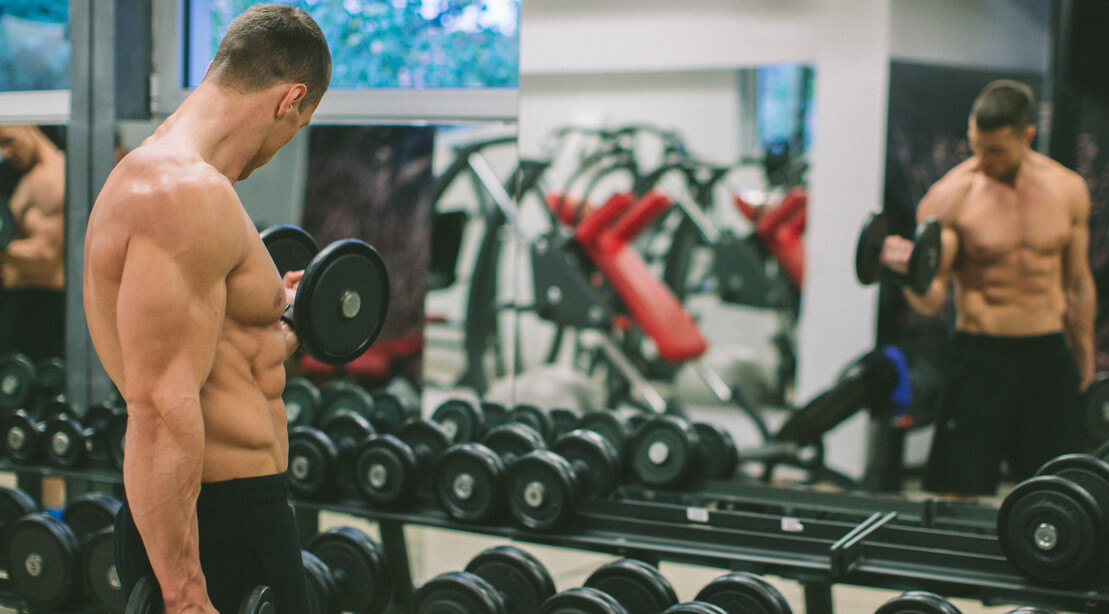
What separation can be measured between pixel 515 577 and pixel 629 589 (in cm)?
29

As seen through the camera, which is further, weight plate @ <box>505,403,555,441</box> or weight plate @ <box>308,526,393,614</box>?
weight plate @ <box>505,403,555,441</box>

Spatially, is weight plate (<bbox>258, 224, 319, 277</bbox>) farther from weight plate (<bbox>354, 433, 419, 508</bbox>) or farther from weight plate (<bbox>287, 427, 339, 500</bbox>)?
weight plate (<bbox>287, 427, 339, 500</bbox>)

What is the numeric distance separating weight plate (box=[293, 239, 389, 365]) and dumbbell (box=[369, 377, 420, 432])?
6.57ft

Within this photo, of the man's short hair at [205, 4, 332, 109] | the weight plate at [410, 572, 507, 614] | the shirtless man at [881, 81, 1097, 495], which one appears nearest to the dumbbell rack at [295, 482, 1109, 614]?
the weight plate at [410, 572, 507, 614]

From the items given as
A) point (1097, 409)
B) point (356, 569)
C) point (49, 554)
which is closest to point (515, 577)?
point (356, 569)

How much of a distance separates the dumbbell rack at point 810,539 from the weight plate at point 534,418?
1.70 feet

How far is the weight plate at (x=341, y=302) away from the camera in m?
1.43

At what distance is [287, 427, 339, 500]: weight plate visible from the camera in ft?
9.20

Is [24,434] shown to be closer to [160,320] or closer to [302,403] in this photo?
[302,403]

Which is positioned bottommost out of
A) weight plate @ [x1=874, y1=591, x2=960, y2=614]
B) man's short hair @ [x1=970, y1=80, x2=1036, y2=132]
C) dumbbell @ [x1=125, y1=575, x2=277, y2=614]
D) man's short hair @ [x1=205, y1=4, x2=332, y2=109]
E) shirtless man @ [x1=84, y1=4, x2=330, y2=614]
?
weight plate @ [x1=874, y1=591, x2=960, y2=614]

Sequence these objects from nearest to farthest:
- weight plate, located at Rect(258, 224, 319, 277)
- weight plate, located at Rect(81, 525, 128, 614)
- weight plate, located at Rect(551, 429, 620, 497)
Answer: weight plate, located at Rect(258, 224, 319, 277) → weight plate, located at Rect(81, 525, 128, 614) → weight plate, located at Rect(551, 429, 620, 497)

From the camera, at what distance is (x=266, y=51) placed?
1.30 m

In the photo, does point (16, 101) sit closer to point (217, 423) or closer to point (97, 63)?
point (97, 63)

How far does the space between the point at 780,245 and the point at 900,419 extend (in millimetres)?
2154
